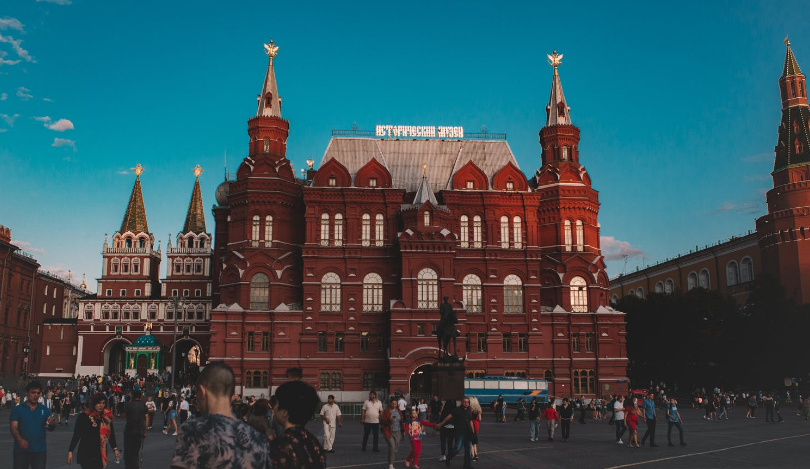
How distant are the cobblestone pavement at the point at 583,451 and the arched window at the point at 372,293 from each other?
2595cm

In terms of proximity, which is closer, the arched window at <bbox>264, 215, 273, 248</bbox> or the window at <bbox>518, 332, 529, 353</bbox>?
the arched window at <bbox>264, 215, 273, 248</bbox>

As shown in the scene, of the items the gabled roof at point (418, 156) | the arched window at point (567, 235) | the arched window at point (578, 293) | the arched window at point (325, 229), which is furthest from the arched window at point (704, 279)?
the arched window at point (325, 229)

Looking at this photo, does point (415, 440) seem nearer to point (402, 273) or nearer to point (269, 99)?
point (402, 273)

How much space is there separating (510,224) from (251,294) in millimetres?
23185

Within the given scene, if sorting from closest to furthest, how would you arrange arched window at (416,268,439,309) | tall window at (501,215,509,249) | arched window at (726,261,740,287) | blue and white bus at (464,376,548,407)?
blue and white bus at (464,376,548,407) < arched window at (416,268,439,309) < tall window at (501,215,509,249) < arched window at (726,261,740,287)

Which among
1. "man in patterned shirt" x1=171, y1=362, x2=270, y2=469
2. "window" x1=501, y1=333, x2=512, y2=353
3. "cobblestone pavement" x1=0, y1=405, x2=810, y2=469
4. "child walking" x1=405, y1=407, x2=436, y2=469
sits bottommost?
"cobblestone pavement" x1=0, y1=405, x2=810, y2=469

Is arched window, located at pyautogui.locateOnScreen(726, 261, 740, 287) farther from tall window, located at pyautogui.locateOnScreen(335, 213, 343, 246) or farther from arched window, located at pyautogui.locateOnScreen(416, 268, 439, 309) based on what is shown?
tall window, located at pyautogui.locateOnScreen(335, 213, 343, 246)

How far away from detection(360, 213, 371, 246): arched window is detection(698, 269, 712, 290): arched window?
53933 millimetres

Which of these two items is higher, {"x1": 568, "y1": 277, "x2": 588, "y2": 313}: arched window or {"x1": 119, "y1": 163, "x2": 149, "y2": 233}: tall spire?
{"x1": 119, "y1": 163, "x2": 149, "y2": 233}: tall spire

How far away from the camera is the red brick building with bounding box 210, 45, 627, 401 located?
197ft

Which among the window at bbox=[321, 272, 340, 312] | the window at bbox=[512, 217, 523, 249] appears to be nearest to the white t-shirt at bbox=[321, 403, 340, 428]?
the window at bbox=[321, 272, 340, 312]

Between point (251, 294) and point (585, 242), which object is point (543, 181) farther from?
point (251, 294)

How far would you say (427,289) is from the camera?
60031 mm

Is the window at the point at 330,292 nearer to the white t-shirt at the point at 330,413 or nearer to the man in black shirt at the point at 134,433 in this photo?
the white t-shirt at the point at 330,413
